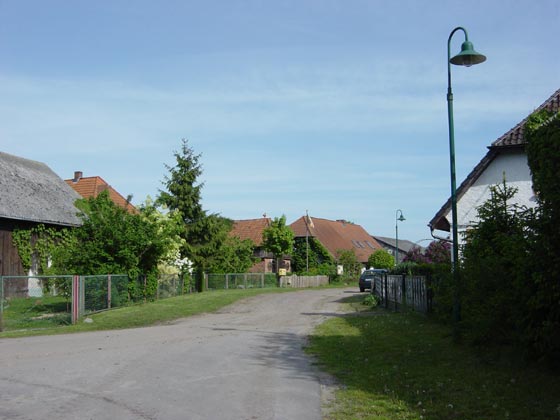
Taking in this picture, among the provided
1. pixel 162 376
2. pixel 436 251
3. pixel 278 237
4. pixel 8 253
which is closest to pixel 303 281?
pixel 278 237

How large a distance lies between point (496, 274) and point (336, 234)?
69791mm

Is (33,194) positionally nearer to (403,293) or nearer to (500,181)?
(403,293)

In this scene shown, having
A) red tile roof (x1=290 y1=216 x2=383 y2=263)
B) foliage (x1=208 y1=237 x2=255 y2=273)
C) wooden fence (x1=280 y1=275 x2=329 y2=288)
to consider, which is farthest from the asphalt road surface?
red tile roof (x1=290 y1=216 x2=383 y2=263)

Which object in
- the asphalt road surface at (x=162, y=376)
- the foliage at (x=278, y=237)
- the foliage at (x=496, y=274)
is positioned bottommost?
the asphalt road surface at (x=162, y=376)

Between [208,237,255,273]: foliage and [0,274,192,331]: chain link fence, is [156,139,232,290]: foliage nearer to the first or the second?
[208,237,255,273]: foliage

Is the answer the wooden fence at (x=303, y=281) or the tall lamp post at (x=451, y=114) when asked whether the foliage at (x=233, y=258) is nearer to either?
the wooden fence at (x=303, y=281)

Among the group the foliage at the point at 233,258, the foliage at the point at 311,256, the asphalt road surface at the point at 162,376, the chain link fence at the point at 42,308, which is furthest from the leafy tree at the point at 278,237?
the asphalt road surface at the point at 162,376

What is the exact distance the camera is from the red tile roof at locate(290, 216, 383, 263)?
71.4 m

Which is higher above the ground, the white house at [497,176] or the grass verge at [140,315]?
the white house at [497,176]

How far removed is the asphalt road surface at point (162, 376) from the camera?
289 inches

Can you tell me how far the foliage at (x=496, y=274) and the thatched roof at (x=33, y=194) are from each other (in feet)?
77.3

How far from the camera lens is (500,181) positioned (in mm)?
21953

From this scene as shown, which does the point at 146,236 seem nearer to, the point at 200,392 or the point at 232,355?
the point at 232,355

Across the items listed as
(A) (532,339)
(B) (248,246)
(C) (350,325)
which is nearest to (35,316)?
(C) (350,325)
